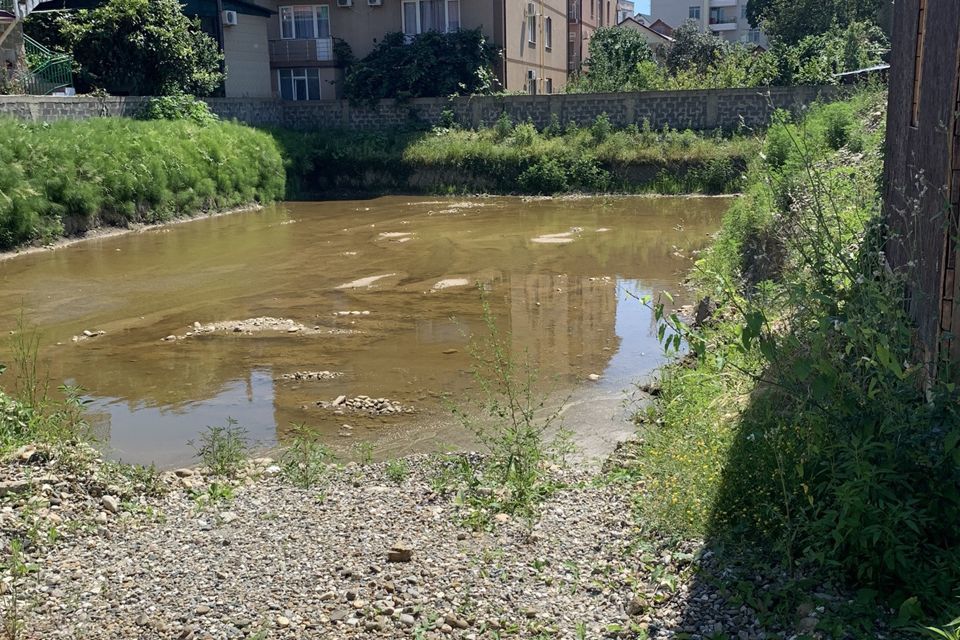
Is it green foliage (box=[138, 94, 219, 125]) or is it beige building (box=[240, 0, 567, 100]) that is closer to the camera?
green foliage (box=[138, 94, 219, 125])

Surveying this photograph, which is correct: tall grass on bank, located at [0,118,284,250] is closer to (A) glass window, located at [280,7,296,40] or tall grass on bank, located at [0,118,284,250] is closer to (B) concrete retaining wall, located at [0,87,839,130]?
(B) concrete retaining wall, located at [0,87,839,130]

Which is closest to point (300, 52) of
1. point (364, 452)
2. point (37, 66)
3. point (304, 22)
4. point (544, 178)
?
point (304, 22)

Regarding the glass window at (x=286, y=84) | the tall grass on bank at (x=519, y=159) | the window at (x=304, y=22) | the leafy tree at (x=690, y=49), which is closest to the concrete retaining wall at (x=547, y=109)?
the tall grass on bank at (x=519, y=159)

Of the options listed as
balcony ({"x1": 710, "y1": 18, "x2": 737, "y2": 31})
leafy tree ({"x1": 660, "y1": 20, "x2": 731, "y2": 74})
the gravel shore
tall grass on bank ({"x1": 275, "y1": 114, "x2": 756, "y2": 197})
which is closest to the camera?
the gravel shore

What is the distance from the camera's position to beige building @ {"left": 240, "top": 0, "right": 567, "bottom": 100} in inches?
1359

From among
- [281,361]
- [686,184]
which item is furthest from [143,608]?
[686,184]

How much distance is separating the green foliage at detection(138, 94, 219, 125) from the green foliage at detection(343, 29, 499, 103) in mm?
7197

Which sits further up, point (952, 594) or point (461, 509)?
point (952, 594)

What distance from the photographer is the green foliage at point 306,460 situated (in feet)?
22.6

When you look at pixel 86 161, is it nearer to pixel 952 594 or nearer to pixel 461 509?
pixel 461 509

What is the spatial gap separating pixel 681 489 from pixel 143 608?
3.16m

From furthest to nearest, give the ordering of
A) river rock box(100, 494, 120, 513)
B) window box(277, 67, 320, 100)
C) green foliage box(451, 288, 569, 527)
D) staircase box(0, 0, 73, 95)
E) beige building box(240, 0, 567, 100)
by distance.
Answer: window box(277, 67, 320, 100) < beige building box(240, 0, 567, 100) < staircase box(0, 0, 73, 95) < river rock box(100, 494, 120, 513) < green foliage box(451, 288, 569, 527)

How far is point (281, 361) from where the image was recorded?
11.2 metres

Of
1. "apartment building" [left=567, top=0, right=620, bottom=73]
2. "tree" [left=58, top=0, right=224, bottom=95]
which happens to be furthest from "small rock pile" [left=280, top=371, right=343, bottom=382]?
"apartment building" [left=567, top=0, right=620, bottom=73]
